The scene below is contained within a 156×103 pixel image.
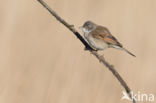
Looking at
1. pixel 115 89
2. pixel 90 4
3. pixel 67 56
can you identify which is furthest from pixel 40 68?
pixel 90 4

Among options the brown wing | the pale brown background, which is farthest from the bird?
the pale brown background

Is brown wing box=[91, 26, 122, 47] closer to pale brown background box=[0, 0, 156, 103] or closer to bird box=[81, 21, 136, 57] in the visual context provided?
bird box=[81, 21, 136, 57]

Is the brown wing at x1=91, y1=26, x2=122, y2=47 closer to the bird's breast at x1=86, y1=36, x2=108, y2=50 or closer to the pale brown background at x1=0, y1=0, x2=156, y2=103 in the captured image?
the bird's breast at x1=86, y1=36, x2=108, y2=50

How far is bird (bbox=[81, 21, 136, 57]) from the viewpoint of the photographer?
4136mm

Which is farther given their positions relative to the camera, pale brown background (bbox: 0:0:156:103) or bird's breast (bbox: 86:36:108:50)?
bird's breast (bbox: 86:36:108:50)

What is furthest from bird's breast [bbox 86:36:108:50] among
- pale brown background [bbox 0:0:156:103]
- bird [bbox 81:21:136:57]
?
pale brown background [bbox 0:0:156:103]

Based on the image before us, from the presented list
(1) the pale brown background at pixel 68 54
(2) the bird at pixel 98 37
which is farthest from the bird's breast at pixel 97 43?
(1) the pale brown background at pixel 68 54

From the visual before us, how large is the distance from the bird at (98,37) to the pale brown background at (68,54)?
244mm

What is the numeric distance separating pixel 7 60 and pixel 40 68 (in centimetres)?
37

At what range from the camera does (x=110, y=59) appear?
4.95 m

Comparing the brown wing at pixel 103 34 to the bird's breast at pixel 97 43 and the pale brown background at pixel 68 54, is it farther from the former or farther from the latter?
the pale brown background at pixel 68 54

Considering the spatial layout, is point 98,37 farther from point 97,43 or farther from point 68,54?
point 68,54

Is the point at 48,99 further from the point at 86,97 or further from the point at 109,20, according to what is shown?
the point at 109,20

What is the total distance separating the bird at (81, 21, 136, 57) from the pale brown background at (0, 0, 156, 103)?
24cm
